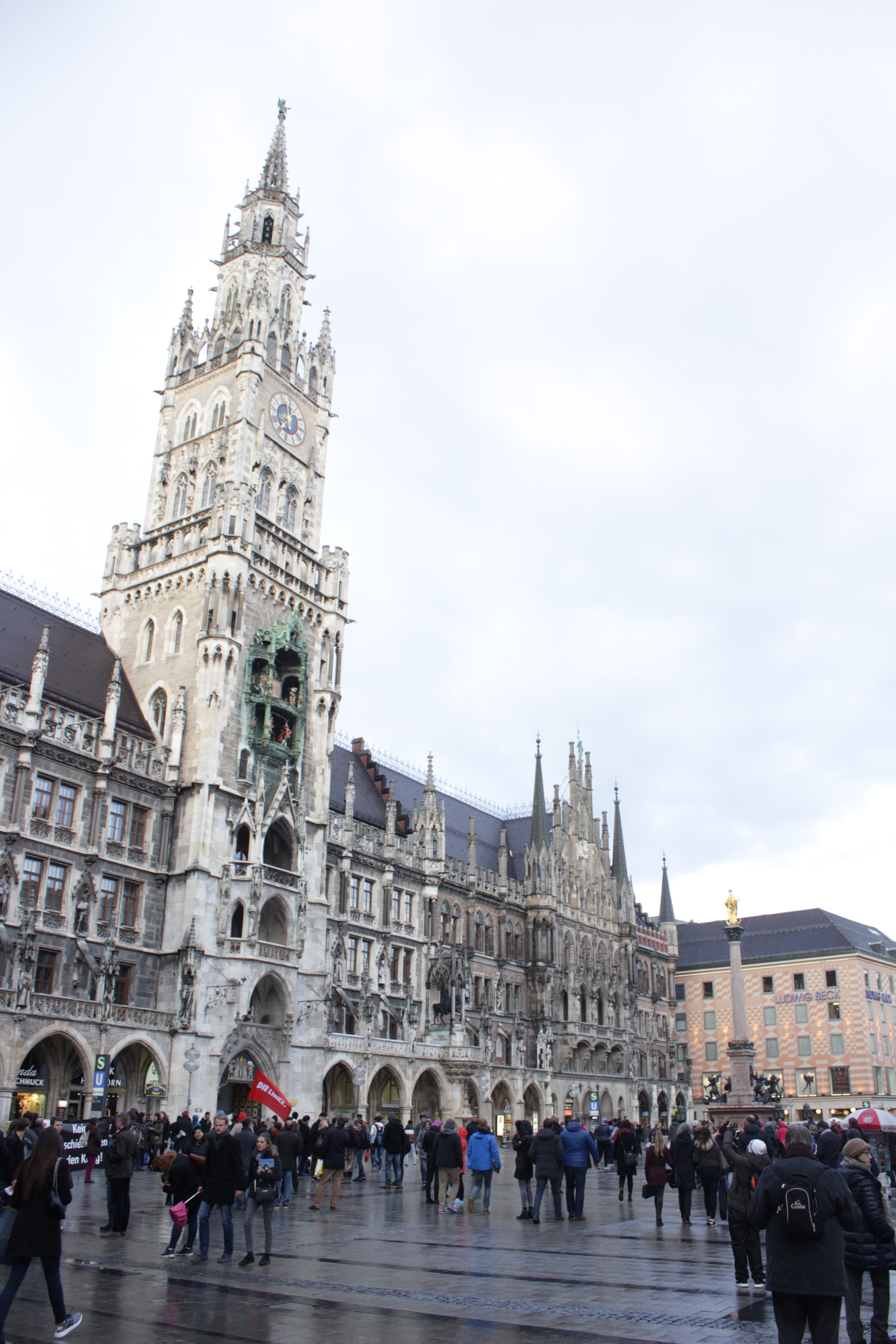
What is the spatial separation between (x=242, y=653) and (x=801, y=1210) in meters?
38.3

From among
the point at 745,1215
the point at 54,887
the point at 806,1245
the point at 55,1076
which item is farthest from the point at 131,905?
the point at 806,1245

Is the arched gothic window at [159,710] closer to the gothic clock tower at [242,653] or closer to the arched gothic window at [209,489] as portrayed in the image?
the gothic clock tower at [242,653]

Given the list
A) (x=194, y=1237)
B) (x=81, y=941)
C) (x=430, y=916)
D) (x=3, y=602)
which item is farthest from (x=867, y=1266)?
(x=430, y=916)

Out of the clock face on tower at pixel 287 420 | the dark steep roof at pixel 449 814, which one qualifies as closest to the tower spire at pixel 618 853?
the dark steep roof at pixel 449 814

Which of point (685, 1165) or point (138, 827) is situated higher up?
point (138, 827)

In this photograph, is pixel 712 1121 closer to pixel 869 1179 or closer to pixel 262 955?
pixel 262 955

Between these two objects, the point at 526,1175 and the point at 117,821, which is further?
the point at 117,821

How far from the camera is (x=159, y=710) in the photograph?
43.2 metres

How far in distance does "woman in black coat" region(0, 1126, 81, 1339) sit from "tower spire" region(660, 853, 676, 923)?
7898 centimetres

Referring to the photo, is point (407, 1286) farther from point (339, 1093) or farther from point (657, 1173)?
point (339, 1093)

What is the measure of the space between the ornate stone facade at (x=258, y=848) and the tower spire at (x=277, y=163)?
0.17 m

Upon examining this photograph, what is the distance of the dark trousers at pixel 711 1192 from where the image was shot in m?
19.1

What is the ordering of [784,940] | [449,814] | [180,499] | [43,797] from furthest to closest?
[784,940]
[449,814]
[180,499]
[43,797]

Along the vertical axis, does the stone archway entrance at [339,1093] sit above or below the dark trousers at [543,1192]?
above
